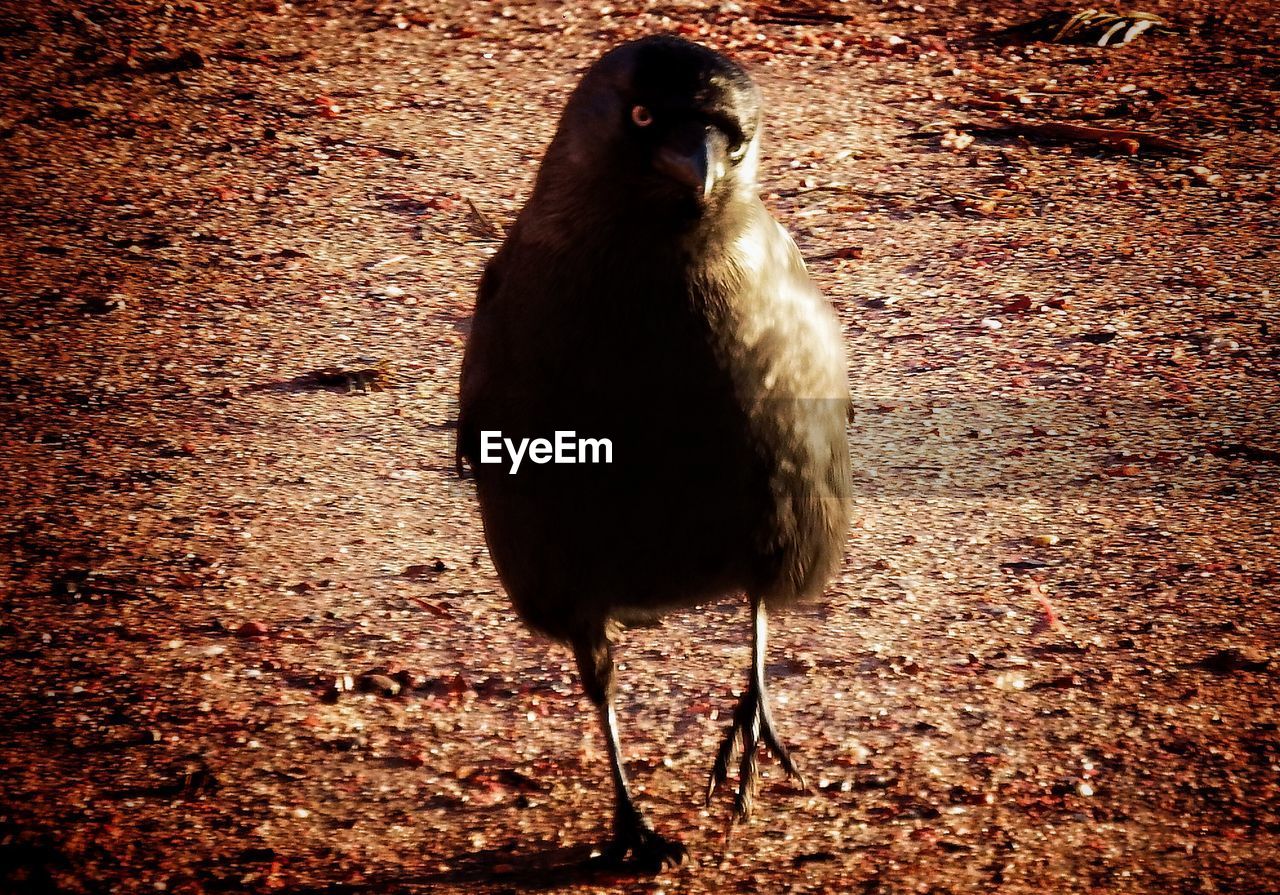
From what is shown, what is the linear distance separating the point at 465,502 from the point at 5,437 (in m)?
1.79

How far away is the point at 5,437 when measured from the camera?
5559mm

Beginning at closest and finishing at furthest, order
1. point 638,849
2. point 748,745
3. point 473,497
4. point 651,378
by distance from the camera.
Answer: point 651,378, point 638,849, point 748,745, point 473,497

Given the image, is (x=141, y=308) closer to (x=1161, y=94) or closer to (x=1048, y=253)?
(x=1048, y=253)

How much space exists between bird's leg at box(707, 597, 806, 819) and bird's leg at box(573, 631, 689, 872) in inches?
8.2

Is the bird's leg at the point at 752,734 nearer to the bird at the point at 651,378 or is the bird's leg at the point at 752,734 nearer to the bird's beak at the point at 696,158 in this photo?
the bird at the point at 651,378

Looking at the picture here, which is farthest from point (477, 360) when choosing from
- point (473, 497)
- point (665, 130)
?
point (473, 497)

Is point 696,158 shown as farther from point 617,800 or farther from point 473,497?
point 473,497

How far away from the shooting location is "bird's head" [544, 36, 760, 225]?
Result: 314cm

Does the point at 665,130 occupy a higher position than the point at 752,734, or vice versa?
the point at 665,130

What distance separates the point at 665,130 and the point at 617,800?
164cm

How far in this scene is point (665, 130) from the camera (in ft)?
10.4

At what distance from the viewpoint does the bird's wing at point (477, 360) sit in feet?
11.9

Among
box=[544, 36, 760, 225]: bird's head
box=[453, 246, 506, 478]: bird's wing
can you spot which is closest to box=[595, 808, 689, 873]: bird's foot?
box=[453, 246, 506, 478]: bird's wing

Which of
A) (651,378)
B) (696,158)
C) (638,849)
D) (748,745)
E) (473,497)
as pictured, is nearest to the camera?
(696,158)
